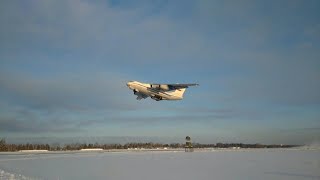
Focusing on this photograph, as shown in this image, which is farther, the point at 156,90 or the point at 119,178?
the point at 156,90

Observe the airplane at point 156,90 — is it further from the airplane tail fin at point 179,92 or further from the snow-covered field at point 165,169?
the snow-covered field at point 165,169

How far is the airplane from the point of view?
4731 cm

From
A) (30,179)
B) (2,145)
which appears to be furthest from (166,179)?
(2,145)

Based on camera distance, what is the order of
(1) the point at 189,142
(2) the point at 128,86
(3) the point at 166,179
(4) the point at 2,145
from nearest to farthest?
(3) the point at 166,179 → (2) the point at 128,86 → (1) the point at 189,142 → (4) the point at 2,145

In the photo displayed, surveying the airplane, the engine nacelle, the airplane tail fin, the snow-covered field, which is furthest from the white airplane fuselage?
the snow-covered field

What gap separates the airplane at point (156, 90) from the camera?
155ft

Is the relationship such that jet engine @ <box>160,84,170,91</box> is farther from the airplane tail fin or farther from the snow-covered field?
the snow-covered field

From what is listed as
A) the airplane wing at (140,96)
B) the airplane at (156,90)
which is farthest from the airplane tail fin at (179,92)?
the airplane wing at (140,96)

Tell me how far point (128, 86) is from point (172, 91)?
6.30m

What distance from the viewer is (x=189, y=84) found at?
48062mm

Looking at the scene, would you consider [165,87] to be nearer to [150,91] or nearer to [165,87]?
[165,87]

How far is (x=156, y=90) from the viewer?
158ft

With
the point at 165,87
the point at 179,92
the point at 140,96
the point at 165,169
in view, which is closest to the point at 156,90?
the point at 165,87

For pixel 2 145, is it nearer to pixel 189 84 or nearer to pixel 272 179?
pixel 189 84
